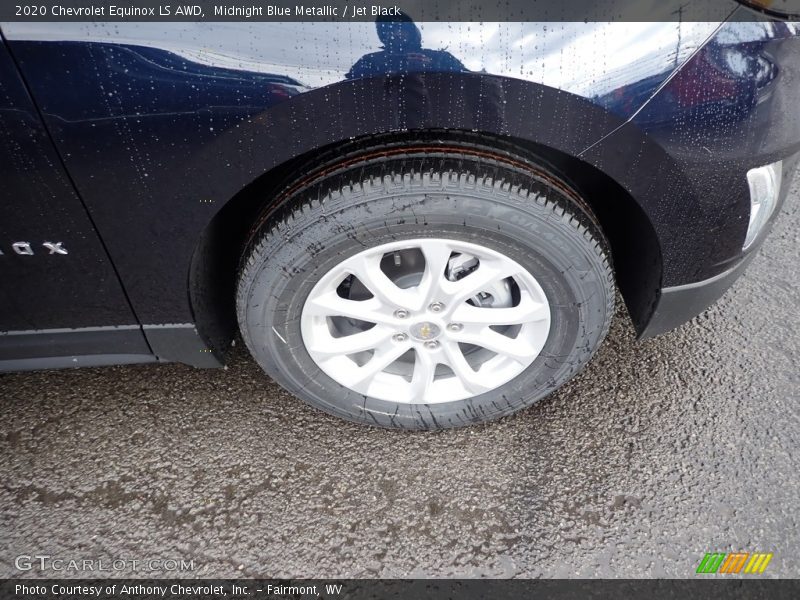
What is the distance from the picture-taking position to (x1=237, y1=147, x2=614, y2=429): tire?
4.89ft

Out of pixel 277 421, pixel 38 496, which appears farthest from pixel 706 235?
pixel 38 496

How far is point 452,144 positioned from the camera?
1.51 meters

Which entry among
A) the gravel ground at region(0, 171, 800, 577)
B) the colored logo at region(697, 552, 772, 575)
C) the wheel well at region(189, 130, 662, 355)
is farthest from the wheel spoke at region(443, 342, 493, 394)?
the colored logo at region(697, 552, 772, 575)

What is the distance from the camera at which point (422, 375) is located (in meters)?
1.85

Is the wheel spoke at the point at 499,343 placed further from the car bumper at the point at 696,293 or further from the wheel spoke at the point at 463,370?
the car bumper at the point at 696,293

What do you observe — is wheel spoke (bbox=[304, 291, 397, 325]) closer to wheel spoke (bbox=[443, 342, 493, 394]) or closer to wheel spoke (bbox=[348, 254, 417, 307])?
wheel spoke (bbox=[348, 254, 417, 307])

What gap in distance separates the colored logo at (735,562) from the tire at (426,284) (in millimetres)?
590

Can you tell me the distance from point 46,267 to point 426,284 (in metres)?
0.94

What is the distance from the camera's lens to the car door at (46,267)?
1.34m

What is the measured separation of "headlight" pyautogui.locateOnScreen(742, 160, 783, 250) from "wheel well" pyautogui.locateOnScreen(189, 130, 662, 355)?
25 centimetres

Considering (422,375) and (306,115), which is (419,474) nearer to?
(422,375)

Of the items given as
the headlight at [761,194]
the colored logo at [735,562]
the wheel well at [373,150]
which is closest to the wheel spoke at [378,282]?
the wheel well at [373,150]

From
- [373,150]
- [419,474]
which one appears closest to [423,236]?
[373,150]

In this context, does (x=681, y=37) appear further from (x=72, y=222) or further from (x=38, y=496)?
(x=38, y=496)
